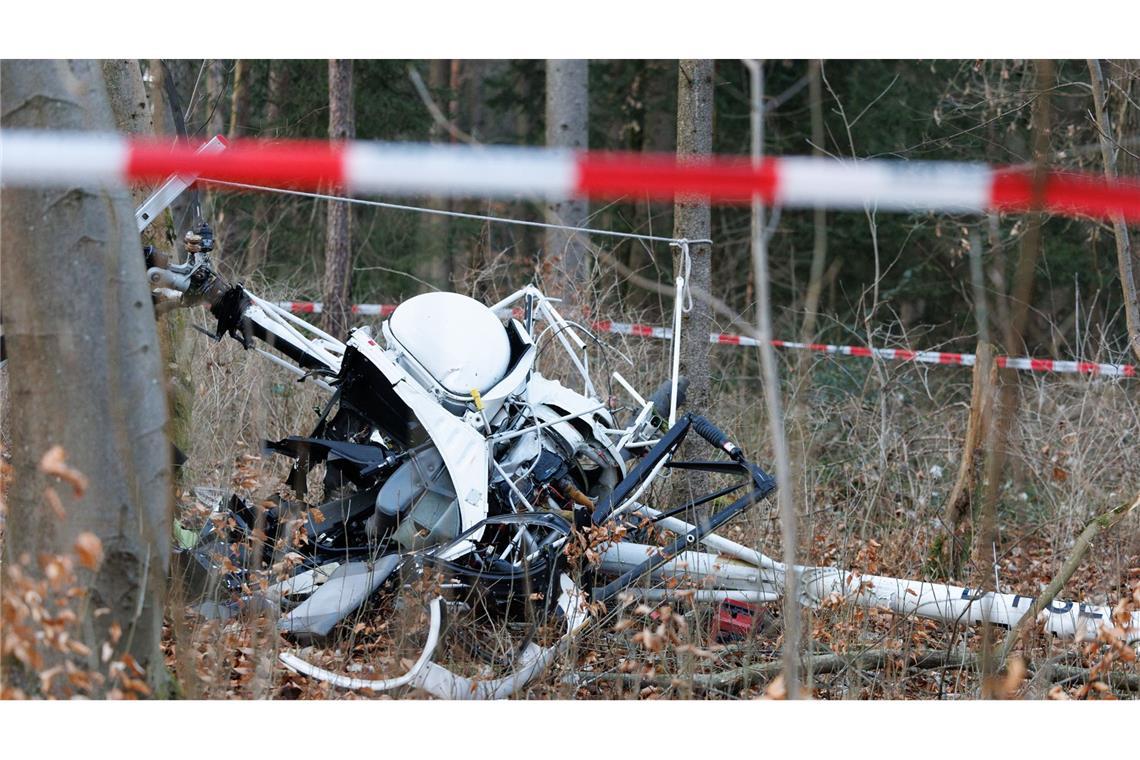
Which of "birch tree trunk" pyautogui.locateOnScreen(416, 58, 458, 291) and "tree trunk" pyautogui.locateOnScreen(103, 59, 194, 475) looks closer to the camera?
"tree trunk" pyautogui.locateOnScreen(103, 59, 194, 475)

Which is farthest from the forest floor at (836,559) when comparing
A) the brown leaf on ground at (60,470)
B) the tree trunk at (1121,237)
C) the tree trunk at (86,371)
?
the tree trunk at (1121,237)

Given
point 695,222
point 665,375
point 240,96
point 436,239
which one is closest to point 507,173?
point 695,222

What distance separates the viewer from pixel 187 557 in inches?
209

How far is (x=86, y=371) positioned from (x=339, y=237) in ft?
31.6

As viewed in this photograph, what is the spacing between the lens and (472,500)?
5215mm

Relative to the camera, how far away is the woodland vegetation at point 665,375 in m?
3.50

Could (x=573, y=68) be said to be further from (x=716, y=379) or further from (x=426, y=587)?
(x=426, y=587)

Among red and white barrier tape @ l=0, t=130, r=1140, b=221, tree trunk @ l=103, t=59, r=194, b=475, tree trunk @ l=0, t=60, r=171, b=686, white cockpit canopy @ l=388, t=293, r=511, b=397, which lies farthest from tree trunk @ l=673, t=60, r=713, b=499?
tree trunk @ l=0, t=60, r=171, b=686

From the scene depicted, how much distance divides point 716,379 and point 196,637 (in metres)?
7.51

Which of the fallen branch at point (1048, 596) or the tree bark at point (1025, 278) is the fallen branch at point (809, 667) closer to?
the fallen branch at point (1048, 596)

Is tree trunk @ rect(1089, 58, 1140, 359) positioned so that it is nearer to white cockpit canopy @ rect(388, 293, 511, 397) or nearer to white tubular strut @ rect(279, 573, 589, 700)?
white cockpit canopy @ rect(388, 293, 511, 397)

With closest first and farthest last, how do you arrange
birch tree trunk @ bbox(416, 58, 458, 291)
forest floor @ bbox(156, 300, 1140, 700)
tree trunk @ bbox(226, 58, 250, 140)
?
1. forest floor @ bbox(156, 300, 1140, 700)
2. tree trunk @ bbox(226, 58, 250, 140)
3. birch tree trunk @ bbox(416, 58, 458, 291)

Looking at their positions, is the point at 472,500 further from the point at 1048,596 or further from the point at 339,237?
the point at 339,237

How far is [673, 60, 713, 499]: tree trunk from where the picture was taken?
25.8ft
